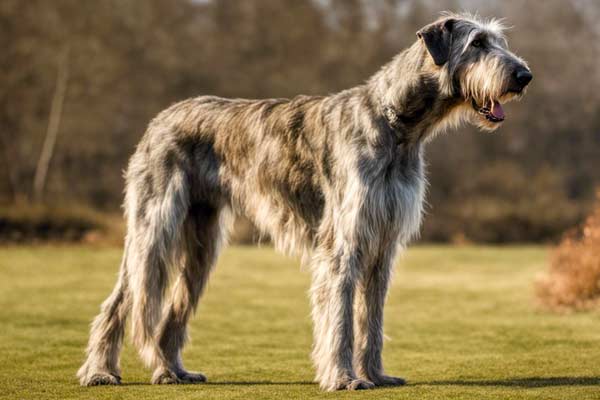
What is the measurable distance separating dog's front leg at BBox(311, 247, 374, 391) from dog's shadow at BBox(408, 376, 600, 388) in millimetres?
650

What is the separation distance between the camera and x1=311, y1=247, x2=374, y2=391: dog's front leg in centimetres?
628

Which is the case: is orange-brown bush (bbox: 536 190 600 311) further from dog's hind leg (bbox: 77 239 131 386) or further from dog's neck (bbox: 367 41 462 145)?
dog's hind leg (bbox: 77 239 131 386)

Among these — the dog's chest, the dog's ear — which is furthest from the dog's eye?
the dog's chest

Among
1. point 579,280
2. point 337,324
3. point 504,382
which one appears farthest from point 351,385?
point 579,280

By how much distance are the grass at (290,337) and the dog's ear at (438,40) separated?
2289 millimetres

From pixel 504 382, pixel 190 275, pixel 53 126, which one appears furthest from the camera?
pixel 53 126

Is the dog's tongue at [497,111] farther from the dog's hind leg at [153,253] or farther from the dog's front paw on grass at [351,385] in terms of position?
the dog's hind leg at [153,253]

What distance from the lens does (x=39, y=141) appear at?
80.3 feet

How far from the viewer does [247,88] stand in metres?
28.0

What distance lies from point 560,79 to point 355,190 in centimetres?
2738

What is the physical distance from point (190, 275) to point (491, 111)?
2.75 metres

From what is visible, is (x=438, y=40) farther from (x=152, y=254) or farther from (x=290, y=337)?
(x=290, y=337)

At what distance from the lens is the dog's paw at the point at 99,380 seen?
22.2 feet

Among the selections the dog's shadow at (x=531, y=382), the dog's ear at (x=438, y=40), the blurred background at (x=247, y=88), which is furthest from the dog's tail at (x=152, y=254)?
the blurred background at (x=247, y=88)
